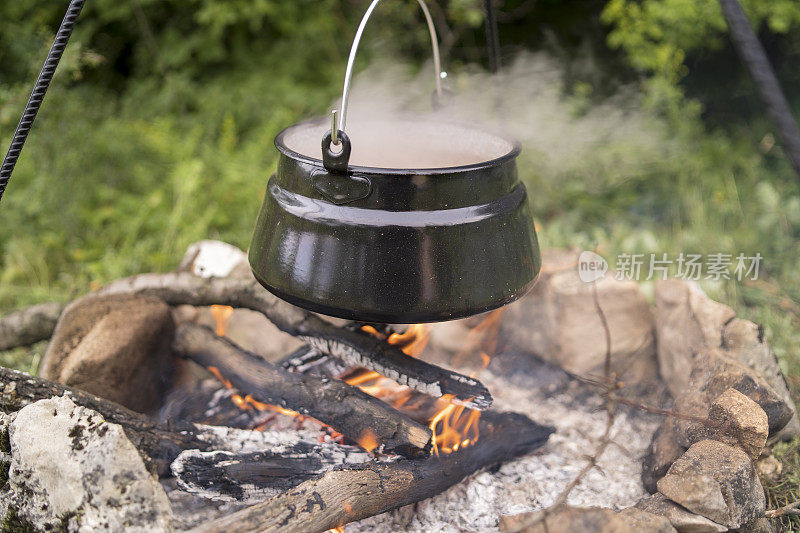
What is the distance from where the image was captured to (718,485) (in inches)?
63.8

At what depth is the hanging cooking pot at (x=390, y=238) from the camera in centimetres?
146

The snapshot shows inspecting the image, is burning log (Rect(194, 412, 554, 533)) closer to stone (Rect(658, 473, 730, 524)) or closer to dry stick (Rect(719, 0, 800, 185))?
stone (Rect(658, 473, 730, 524))

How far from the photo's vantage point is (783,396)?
205 cm

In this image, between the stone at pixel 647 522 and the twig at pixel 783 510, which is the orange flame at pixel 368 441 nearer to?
the stone at pixel 647 522

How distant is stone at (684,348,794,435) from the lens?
6.09ft

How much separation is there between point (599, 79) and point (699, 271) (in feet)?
7.31

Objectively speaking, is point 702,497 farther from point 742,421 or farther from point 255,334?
point 255,334

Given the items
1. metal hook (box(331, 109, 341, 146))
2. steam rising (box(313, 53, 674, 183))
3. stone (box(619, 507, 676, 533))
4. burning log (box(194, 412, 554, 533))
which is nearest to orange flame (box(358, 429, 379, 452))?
burning log (box(194, 412, 554, 533))

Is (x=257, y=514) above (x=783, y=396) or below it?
above

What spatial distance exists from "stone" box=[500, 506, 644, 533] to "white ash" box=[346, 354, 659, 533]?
32cm

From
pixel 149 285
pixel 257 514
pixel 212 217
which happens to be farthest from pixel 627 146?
pixel 257 514

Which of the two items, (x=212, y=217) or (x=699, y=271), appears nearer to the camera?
(x=699, y=271)

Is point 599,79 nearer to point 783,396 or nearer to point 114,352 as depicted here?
point 783,396

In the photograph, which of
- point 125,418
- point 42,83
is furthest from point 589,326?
point 42,83
